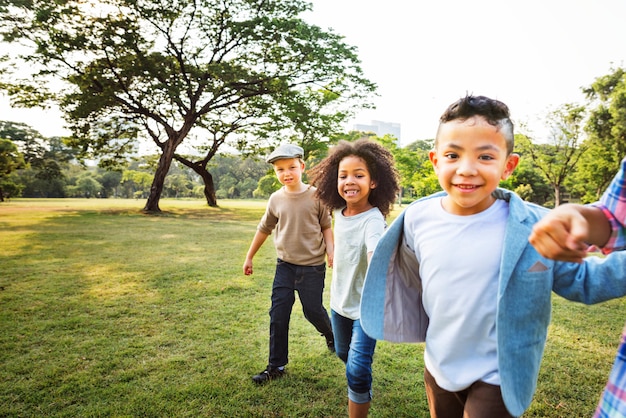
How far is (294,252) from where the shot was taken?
311cm

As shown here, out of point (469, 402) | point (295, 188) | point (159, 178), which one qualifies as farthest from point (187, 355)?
point (159, 178)

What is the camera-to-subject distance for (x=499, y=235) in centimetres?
141

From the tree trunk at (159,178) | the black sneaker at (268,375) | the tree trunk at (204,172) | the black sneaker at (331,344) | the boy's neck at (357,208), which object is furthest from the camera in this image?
the tree trunk at (204,172)

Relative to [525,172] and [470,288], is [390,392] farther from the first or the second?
[525,172]

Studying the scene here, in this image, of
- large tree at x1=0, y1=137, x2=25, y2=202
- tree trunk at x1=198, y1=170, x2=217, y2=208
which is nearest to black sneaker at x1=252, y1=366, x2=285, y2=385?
tree trunk at x1=198, y1=170, x2=217, y2=208

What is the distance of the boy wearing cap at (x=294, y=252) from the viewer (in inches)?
119

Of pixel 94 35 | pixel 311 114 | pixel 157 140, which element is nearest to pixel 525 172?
pixel 311 114

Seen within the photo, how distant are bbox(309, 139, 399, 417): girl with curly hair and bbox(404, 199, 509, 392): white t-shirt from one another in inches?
28.5

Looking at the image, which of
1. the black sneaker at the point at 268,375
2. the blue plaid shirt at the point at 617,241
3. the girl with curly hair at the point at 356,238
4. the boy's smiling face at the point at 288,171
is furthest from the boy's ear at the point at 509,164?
the black sneaker at the point at 268,375

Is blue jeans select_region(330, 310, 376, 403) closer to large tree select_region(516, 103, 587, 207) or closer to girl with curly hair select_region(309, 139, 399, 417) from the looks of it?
girl with curly hair select_region(309, 139, 399, 417)

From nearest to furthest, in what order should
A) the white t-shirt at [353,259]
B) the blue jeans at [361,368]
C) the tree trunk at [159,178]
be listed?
the blue jeans at [361,368] → the white t-shirt at [353,259] → the tree trunk at [159,178]

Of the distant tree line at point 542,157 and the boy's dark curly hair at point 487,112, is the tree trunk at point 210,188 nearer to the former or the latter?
the distant tree line at point 542,157

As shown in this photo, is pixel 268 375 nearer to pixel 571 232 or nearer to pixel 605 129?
pixel 571 232

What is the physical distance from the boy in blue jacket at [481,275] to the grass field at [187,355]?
4.51 feet
